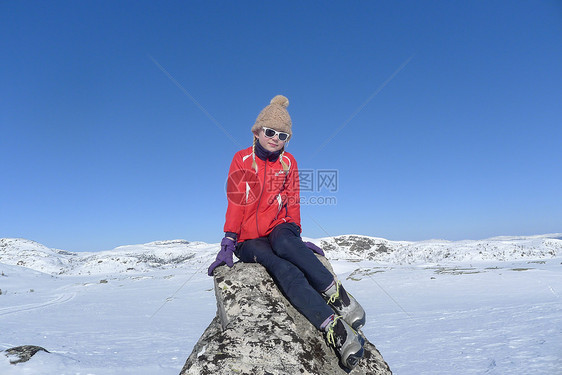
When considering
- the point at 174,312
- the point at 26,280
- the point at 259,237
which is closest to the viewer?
the point at 259,237

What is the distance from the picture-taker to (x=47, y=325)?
814cm

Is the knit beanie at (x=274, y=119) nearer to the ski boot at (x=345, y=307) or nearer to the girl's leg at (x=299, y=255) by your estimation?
the girl's leg at (x=299, y=255)

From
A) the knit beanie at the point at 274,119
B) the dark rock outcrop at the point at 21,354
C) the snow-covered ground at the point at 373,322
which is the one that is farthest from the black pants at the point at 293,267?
the dark rock outcrop at the point at 21,354

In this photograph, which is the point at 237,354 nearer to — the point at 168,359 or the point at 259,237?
the point at 259,237

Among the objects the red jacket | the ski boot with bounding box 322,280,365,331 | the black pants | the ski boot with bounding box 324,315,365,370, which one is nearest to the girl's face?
the red jacket

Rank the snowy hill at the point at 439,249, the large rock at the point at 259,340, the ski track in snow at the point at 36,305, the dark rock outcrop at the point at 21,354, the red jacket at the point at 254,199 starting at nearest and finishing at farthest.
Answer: the large rock at the point at 259,340, the red jacket at the point at 254,199, the dark rock outcrop at the point at 21,354, the ski track in snow at the point at 36,305, the snowy hill at the point at 439,249

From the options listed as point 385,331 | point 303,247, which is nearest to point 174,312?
point 385,331

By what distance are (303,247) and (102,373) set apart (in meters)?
4.09

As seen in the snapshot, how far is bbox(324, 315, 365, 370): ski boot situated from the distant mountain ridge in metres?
24.8

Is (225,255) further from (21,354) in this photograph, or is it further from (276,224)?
(21,354)

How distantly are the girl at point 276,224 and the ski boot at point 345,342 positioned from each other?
17 centimetres

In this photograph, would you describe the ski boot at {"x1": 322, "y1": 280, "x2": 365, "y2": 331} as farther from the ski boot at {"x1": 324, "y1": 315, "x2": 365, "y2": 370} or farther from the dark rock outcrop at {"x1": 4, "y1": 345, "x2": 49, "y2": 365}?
the dark rock outcrop at {"x1": 4, "y1": 345, "x2": 49, "y2": 365}

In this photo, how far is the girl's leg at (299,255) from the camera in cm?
286

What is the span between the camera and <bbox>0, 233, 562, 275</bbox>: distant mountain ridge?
75.8 ft
